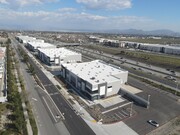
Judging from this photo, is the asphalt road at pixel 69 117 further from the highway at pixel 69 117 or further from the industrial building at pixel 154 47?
the industrial building at pixel 154 47

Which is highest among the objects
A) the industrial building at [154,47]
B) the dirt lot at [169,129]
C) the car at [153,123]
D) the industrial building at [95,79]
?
the industrial building at [154,47]

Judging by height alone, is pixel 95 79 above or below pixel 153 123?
above

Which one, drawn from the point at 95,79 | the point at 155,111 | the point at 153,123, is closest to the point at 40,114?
the point at 95,79

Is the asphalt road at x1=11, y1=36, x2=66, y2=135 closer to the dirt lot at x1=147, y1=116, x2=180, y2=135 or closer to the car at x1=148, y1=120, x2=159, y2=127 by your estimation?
the car at x1=148, y1=120, x2=159, y2=127

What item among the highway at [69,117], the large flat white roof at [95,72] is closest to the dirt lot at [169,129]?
the highway at [69,117]

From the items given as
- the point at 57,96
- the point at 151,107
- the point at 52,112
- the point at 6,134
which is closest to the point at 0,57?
the point at 57,96

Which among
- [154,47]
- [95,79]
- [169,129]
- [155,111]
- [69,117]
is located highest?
[154,47]

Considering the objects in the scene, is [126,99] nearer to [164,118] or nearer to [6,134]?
[164,118]

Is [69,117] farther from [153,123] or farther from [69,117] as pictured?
[153,123]

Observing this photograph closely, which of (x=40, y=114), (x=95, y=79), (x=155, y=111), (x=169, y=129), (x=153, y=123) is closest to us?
(x=169, y=129)
